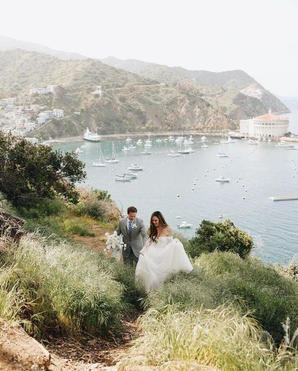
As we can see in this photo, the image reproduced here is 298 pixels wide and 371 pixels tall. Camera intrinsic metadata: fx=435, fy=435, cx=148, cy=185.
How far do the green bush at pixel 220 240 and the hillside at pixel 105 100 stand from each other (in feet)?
301

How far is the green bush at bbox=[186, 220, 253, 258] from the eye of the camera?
39.0ft

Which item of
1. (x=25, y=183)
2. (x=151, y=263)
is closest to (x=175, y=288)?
(x=151, y=263)

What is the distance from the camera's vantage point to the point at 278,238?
36344 millimetres

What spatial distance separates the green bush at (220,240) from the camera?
39.0ft

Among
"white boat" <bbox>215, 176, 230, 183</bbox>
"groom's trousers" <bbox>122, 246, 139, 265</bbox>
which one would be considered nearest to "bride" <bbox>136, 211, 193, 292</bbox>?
"groom's trousers" <bbox>122, 246, 139, 265</bbox>

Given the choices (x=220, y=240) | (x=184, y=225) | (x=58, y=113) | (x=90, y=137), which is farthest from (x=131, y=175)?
(x=58, y=113)

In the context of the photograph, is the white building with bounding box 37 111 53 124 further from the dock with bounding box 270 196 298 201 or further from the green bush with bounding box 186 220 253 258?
the green bush with bounding box 186 220 253 258

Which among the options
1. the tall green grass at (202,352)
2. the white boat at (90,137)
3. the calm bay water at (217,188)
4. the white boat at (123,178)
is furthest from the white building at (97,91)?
the tall green grass at (202,352)

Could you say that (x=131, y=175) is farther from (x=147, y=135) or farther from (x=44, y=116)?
(x=147, y=135)

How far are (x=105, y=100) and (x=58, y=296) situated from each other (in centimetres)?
12884

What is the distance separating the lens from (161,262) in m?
5.46

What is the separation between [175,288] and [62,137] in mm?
105938

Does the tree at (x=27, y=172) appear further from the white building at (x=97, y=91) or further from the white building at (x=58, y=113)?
the white building at (x=97, y=91)

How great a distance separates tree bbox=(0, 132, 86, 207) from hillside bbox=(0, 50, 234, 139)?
89340 mm
